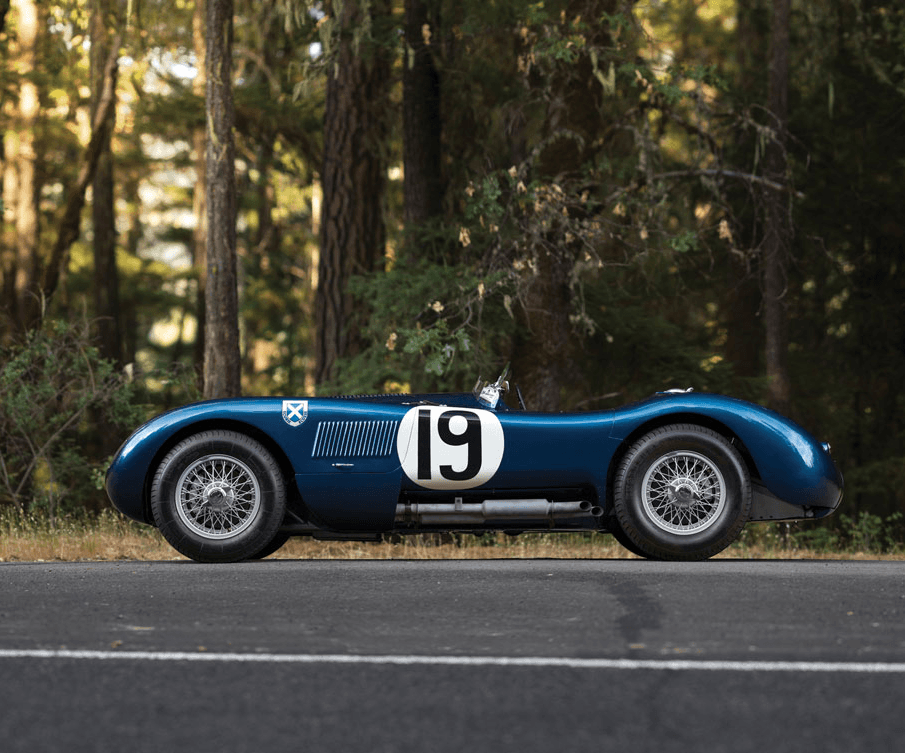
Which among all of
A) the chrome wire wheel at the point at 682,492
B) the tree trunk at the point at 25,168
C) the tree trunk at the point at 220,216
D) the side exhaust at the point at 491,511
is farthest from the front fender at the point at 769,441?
the tree trunk at the point at 25,168

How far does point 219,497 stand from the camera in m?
7.96

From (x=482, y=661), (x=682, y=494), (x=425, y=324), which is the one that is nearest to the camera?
(x=482, y=661)

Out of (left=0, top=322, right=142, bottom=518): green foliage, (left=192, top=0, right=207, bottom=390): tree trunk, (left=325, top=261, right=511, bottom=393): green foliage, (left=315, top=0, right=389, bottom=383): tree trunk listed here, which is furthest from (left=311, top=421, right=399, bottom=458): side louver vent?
(left=192, top=0, right=207, bottom=390): tree trunk

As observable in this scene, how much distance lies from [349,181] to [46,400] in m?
4.94

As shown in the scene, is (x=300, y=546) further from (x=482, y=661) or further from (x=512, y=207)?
(x=482, y=661)

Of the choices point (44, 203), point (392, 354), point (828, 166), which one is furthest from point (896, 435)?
point (44, 203)

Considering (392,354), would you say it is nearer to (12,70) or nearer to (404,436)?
(404,436)

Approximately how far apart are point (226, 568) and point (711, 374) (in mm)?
10466

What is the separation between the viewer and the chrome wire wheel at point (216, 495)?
7949 millimetres

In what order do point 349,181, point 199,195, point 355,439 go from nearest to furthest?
point 355,439 → point 349,181 → point 199,195

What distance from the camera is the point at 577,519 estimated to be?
8023mm

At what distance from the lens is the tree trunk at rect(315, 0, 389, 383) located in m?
16.3

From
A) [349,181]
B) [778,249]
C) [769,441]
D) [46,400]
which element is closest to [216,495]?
[769,441]

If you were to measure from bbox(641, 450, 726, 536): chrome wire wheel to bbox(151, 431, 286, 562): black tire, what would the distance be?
2.29 m
